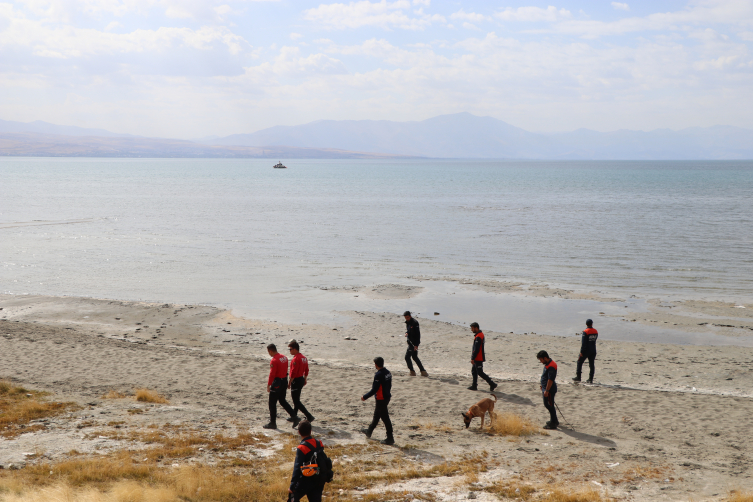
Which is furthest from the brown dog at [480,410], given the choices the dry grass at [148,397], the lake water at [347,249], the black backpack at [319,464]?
the lake water at [347,249]

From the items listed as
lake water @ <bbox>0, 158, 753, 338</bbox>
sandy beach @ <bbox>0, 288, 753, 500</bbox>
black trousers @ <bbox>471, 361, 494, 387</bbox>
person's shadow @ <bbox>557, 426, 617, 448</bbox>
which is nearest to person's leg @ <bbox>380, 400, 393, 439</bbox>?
sandy beach @ <bbox>0, 288, 753, 500</bbox>

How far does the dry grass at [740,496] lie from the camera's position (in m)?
8.24

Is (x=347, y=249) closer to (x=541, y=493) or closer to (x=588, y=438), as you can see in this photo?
(x=588, y=438)

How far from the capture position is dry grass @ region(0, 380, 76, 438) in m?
10.7

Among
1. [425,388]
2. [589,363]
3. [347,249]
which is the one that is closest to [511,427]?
[425,388]

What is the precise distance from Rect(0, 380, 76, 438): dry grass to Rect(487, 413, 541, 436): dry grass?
898cm

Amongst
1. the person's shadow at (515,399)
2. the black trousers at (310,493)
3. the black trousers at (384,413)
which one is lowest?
the person's shadow at (515,399)

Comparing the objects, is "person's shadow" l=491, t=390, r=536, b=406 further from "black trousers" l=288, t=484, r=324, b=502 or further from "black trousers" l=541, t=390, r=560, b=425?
"black trousers" l=288, t=484, r=324, b=502

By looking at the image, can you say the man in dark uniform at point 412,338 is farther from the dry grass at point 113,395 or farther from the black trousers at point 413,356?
the dry grass at point 113,395

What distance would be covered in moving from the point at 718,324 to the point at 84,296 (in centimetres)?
2731

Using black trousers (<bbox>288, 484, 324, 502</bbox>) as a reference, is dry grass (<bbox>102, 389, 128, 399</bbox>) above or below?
below

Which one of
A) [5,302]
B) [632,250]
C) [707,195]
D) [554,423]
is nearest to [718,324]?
[554,423]

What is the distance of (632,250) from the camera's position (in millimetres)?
38344

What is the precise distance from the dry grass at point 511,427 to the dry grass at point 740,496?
12.0 ft
